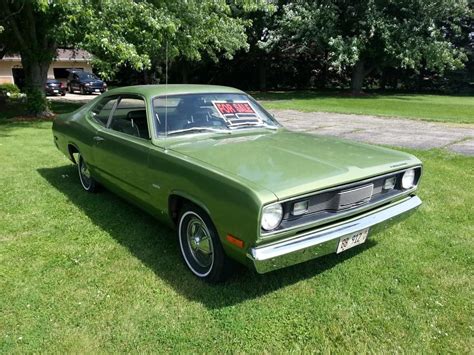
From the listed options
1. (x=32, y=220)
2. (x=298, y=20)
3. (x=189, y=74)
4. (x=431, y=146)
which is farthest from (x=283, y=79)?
(x=32, y=220)

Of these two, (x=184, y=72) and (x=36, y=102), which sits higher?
(x=184, y=72)

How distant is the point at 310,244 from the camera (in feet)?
9.50

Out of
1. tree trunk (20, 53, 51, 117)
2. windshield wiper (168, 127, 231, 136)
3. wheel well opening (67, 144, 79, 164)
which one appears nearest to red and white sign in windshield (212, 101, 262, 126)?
windshield wiper (168, 127, 231, 136)

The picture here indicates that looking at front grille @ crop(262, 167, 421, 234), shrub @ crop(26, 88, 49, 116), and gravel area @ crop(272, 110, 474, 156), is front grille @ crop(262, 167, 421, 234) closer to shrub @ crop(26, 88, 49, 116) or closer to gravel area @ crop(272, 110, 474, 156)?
gravel area @ crop(272, 110, 474, 156)

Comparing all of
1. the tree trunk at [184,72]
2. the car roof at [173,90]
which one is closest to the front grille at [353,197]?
the car roof at [173,90]

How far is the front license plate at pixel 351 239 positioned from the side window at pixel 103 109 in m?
3.12

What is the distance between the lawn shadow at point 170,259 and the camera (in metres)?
3.26

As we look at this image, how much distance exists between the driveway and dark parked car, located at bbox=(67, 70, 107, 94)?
59.5 ft

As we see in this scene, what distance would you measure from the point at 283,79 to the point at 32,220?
30719 mm

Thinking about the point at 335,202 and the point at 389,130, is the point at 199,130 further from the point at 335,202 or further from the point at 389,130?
the point at 389,130

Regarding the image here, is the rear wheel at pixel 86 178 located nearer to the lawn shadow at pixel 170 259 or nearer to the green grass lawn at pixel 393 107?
the lawn shadow at pixel 170 259

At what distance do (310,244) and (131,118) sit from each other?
103 inches

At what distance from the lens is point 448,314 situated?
2.97 metres

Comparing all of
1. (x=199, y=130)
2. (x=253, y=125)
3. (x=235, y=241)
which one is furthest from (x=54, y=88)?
(x=235, y=241)
